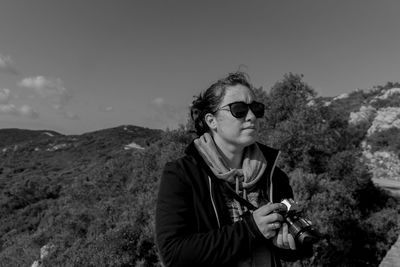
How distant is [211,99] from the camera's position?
2.09 metres

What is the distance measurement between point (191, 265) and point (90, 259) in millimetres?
5835

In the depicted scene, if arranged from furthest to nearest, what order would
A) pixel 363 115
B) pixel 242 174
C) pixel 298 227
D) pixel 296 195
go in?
1. pixel 363 115
2. pixel 296 195
3. pixel 242 174
4. pixel 298 227

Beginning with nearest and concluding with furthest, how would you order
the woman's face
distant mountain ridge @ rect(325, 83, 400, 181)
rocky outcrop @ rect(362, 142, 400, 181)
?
1. the woman's face
2. rocky outcrop @ rect(362, 142, 400, 181)
3. distant mountain ridge @ rect(325, 83, 400, 181)

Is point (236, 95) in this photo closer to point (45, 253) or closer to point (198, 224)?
point (198, 224)

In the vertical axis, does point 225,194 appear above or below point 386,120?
below

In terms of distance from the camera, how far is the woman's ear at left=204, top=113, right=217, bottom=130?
2072mm

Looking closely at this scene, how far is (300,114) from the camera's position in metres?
12.1

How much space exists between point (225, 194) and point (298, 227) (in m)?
0.45

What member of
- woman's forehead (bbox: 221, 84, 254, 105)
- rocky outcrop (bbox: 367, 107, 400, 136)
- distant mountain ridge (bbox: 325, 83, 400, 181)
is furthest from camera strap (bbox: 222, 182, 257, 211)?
rocky outcrop (bbox: 367, 107, 400, 136)

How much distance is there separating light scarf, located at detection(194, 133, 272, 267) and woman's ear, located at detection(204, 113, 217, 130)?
0.07 metres

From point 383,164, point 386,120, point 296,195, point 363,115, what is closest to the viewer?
point 296,195

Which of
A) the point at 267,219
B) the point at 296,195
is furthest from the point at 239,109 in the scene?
the point at 296,195

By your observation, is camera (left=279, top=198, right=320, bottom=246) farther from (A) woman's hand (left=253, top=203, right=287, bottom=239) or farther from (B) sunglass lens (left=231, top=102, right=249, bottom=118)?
(B) sunglass lens (left=231, top=102, right=249, bottom=118)

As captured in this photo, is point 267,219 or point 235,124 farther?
point 235,124
